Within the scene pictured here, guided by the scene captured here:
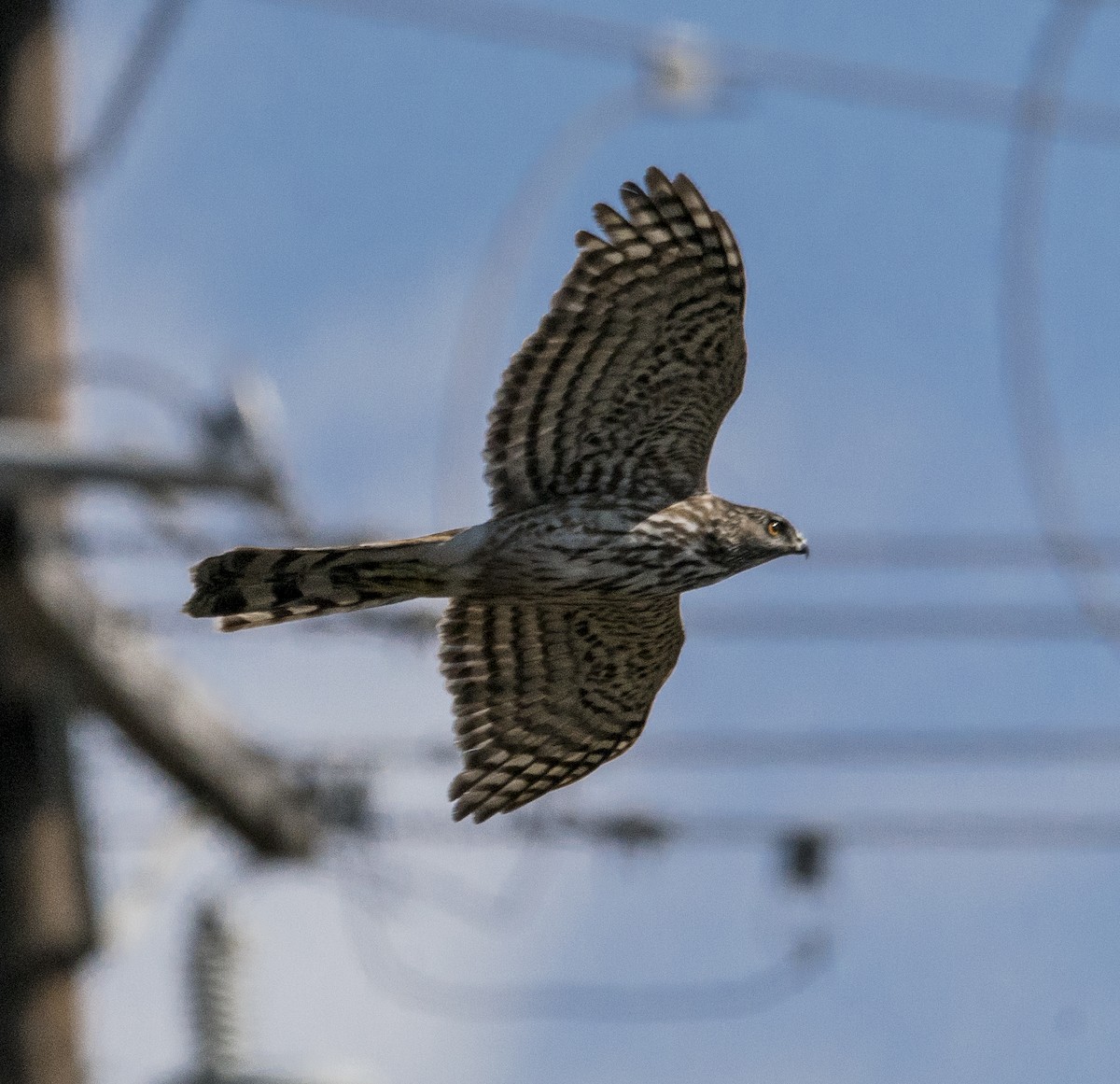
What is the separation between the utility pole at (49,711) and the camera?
18.0 m

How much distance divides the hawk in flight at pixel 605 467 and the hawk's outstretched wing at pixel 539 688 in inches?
15.4

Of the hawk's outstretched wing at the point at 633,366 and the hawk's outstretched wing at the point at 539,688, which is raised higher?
the hawk's outstretched wing at the point at 633,366

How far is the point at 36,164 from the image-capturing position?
18.8 m

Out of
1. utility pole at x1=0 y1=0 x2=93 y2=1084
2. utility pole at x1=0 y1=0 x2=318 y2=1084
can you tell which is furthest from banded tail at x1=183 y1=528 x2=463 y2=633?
utility pole at x1=0 y1=0 x2=93 y2=1084

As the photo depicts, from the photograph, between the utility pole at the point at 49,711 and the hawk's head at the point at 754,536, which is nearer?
the hawk's head at the point at 754,536

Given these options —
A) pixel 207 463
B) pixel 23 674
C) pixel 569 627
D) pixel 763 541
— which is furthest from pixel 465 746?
pixel 23 674

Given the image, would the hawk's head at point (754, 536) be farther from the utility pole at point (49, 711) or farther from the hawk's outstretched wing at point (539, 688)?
the utility pole at point (49, 711)

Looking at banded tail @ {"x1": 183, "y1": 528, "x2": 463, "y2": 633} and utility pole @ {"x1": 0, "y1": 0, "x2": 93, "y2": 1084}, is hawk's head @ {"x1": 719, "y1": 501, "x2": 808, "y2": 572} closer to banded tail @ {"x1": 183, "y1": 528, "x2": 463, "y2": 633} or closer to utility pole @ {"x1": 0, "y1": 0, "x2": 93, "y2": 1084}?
banded tail @ {"x1": 183, "y1": 528, "x2": 463, "y2": 633}

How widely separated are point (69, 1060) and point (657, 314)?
8042mm

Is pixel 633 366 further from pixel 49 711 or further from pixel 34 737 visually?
pixel 34 737

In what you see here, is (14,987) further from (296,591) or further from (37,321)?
(296,591)

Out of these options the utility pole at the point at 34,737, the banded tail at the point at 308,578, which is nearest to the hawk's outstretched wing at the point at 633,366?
the banded tail at the point at 308,578

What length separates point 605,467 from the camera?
1262 centimetres

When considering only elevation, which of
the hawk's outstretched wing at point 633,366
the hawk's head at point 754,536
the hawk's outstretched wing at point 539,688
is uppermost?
the hawk's outstretched wing at point 633,366
